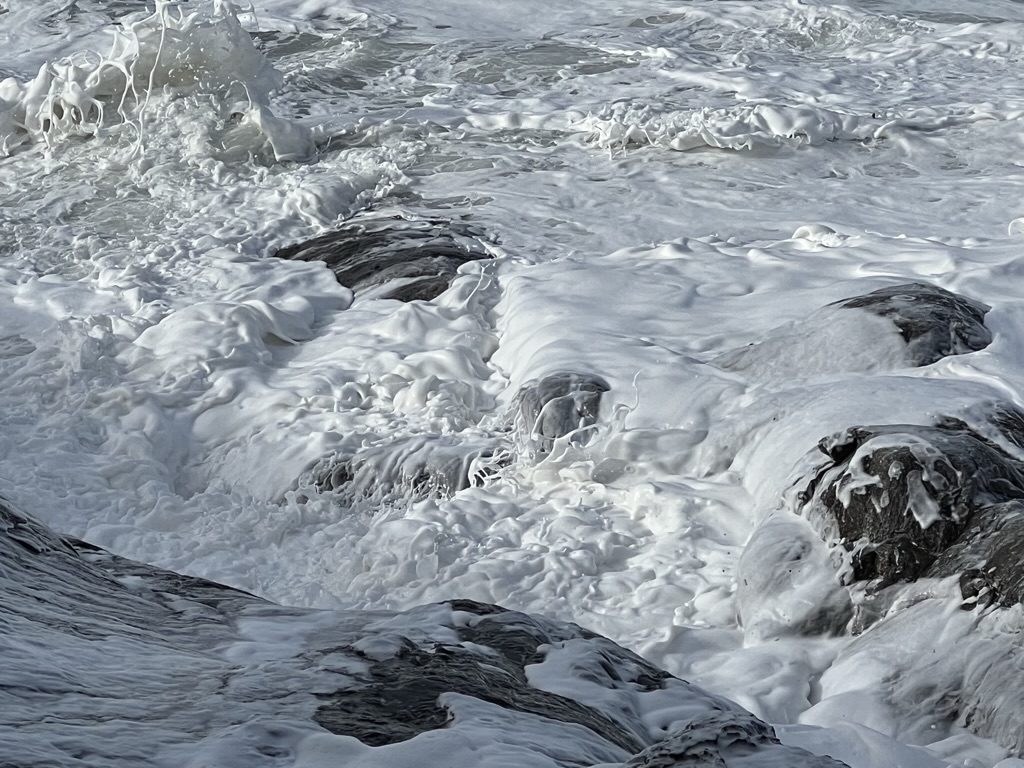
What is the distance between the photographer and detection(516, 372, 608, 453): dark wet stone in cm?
434

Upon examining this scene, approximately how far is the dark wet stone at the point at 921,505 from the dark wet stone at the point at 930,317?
33.4 inches

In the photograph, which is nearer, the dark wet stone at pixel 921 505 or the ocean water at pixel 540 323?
the dark wet stone at pixel 921 505

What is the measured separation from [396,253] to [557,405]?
6.16 ft

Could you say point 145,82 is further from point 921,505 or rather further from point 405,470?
point 921,505

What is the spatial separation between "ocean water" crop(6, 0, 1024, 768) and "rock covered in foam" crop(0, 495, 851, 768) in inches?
21.4

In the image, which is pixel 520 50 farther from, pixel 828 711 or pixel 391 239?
pixel 828 711

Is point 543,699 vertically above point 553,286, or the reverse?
point 543,699

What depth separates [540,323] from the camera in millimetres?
5016

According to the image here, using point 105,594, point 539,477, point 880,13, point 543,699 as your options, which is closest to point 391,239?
point 539,477

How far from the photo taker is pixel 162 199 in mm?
6918

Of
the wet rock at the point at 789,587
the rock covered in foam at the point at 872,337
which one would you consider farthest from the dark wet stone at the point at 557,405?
the wet rock at the point at 789,587

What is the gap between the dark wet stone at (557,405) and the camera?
14.2 ft

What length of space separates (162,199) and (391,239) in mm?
1643

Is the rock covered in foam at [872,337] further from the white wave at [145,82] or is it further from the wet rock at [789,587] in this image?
the white wave at [145,82]
